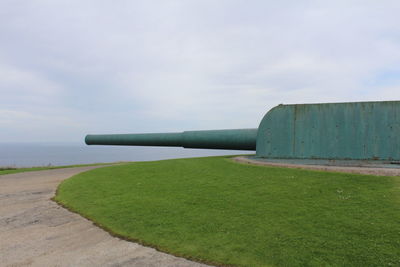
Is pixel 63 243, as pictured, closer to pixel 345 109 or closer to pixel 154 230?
pixel 154 230

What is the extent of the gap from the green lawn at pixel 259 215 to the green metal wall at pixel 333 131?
1.15 m

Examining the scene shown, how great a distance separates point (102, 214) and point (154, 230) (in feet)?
3.64

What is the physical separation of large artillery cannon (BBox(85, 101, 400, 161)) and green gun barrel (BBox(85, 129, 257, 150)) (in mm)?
89

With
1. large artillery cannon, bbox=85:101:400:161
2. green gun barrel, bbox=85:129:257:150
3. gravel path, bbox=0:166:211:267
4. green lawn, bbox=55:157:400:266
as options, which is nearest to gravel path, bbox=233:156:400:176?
green lawn, bbox=55:157:400:266

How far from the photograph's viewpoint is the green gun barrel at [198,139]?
26.1 feet

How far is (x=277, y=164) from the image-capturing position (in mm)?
6484

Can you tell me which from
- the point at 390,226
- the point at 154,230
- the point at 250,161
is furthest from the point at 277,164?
the point at 154,230

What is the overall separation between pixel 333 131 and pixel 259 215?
11.7 ft

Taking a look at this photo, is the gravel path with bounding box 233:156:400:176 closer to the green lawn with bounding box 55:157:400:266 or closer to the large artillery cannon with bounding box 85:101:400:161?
the green lawn with bounding box 55:157:400:266

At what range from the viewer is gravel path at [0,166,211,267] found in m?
2.82

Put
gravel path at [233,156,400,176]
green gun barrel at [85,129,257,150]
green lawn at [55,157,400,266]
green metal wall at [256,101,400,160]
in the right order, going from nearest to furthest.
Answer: green lawn at [55,157,400,266], gravel path at [233,156,400,176], green metal wall at [256,101,400,160], green gun barrel at [85,129,257,150]

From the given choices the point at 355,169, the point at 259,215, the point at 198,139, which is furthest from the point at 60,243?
the point at 198,139

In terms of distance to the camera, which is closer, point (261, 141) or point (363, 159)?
point (363, 159)

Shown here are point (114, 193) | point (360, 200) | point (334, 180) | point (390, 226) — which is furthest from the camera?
point (114, 193)
